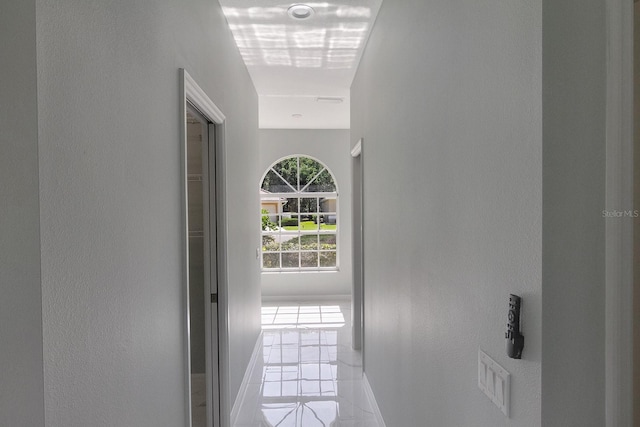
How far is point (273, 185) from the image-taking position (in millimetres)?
6523

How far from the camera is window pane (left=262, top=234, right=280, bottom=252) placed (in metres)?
6.62

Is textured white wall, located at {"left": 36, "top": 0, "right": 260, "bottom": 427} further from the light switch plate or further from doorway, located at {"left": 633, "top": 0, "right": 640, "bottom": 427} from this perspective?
doorway, located at {"left": 633, "top": 0, "right": 640, "bottom": 427}

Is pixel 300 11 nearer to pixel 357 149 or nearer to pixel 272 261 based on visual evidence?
pixel 357 149

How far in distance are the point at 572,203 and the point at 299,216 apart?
19.1 ft

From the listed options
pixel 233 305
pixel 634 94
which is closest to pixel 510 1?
pixel 634 94

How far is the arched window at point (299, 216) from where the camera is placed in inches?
257

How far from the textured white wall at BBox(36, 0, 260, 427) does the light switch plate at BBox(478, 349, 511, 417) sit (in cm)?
95

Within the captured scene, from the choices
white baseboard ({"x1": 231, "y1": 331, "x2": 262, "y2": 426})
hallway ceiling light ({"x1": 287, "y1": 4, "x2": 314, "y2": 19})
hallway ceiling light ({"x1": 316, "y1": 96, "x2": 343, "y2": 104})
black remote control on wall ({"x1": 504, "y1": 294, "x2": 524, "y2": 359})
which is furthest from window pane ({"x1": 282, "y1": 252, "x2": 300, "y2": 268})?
black remote control on wall ({"x1": 504, "y1": 294, "x2": 524, "y2": 359})

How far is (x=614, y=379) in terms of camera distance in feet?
2.65

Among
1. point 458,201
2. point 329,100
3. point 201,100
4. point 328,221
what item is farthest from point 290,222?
point 458,201

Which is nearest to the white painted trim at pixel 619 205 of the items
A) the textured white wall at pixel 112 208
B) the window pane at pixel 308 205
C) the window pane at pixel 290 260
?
the textured white wall at pixel 112 208

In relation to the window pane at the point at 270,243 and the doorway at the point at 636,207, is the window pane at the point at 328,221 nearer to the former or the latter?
the window pane at the point at 270,243

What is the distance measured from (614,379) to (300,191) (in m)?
5.84

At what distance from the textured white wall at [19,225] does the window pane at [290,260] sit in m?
5.89
